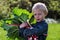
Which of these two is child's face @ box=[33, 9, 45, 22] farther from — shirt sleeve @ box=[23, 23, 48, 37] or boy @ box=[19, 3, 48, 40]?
shirt sleeve @ box=[23, 23, 48, 37]

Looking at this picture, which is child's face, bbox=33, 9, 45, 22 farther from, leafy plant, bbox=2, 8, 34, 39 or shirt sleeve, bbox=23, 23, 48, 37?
leafy plant, bbox=2, 8, 34, 39

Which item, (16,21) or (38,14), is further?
(16,21)

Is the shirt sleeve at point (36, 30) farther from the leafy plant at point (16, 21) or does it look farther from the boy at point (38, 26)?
the leafy plant at point (16, 21)

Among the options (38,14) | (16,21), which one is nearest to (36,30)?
(38,14)

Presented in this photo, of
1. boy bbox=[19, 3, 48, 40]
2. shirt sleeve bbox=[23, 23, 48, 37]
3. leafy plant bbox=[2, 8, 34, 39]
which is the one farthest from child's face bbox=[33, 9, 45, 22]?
leafy plant bbox=[2, 8, 34, 39]

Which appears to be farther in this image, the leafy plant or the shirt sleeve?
the leafy plant

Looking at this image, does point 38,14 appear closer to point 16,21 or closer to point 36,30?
point 36,30

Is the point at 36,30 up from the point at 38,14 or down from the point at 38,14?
down

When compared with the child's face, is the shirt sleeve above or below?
below

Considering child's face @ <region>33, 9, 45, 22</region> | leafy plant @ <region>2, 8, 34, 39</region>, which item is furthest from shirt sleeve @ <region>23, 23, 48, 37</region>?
leafy plant @ <region>2, 8, 34, 39</region>

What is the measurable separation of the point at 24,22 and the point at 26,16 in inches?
9.3

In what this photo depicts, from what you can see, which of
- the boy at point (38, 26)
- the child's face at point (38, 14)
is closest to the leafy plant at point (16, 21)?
the boy at point (38, 26)

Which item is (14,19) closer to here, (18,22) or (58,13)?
(18,22)

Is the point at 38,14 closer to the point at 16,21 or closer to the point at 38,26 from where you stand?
the point at 38,26
